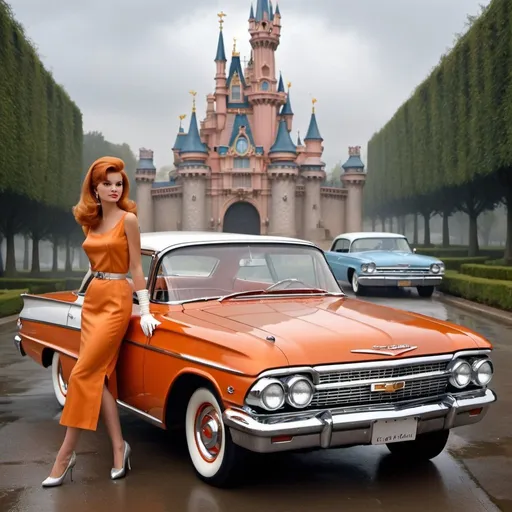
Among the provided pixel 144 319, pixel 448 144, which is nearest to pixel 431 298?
pixel 144 319

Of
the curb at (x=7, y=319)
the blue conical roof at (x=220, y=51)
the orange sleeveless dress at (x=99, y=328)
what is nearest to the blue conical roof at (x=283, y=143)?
the blue conical roof at (x=220, y=51)

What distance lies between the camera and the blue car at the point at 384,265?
16656mm

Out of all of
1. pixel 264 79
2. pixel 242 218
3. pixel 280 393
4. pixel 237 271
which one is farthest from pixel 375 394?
pixel 264 79

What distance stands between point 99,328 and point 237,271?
133 centimetres

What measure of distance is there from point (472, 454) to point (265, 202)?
53.4 m

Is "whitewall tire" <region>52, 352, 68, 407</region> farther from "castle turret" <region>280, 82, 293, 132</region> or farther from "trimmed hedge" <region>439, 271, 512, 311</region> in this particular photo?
"castle turret" <region>280, 82, 293, 132</region>

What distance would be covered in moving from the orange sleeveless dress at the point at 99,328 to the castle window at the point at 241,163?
54.2 metres

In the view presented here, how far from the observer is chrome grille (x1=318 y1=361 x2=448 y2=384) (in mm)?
3986

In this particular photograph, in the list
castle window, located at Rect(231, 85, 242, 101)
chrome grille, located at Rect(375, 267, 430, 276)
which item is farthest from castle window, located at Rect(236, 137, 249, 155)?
chrome grille, located at Rect(375, 267, 430, 276)

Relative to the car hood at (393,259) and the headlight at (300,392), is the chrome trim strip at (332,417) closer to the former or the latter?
the headlight at (300,392)

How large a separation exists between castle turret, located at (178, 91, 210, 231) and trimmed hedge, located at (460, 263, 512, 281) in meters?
37.8

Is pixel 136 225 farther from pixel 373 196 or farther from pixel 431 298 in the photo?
pixel 373 196

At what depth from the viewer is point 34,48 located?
31.0 metres

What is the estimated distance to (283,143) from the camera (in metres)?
58.4
